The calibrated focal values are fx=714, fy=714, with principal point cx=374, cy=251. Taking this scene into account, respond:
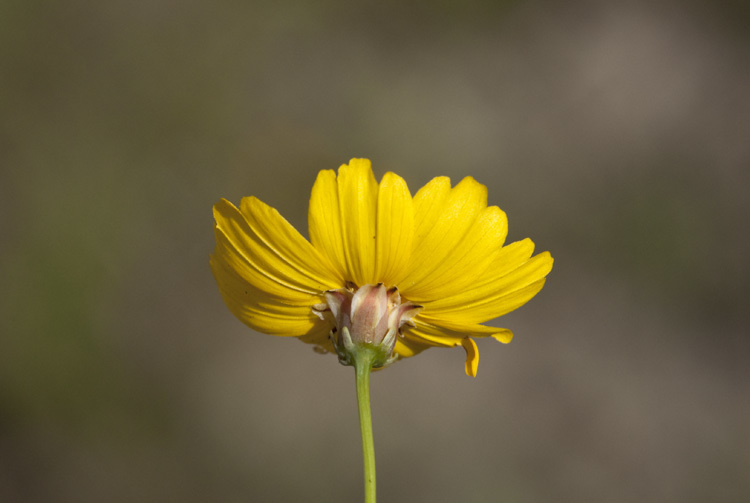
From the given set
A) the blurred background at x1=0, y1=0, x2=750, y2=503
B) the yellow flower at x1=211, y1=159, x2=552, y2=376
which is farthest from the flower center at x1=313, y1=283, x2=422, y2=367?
the blurred background at x1=0, y1=0, x2=750, y2=503

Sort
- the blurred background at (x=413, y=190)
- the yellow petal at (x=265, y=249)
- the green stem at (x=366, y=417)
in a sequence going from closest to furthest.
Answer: the green stem at (x=366, y=417) < the yellow petal at (x=265, y=249) < the blurred background at (x=413, y=190)

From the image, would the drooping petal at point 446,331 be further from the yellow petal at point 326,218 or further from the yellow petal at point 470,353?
the yellow petal at point 326,218

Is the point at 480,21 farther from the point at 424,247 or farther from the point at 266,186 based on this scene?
the point at 424,247

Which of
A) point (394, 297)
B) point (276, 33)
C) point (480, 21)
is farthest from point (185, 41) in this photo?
point (394, 297)

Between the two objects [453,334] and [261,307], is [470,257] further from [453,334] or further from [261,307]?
[261,307]

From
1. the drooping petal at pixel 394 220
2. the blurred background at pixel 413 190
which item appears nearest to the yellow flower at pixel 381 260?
the drooping petal at pixel 394 220

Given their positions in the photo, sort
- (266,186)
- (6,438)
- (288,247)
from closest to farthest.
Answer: (288,247) → (6,438) → (266,186)
